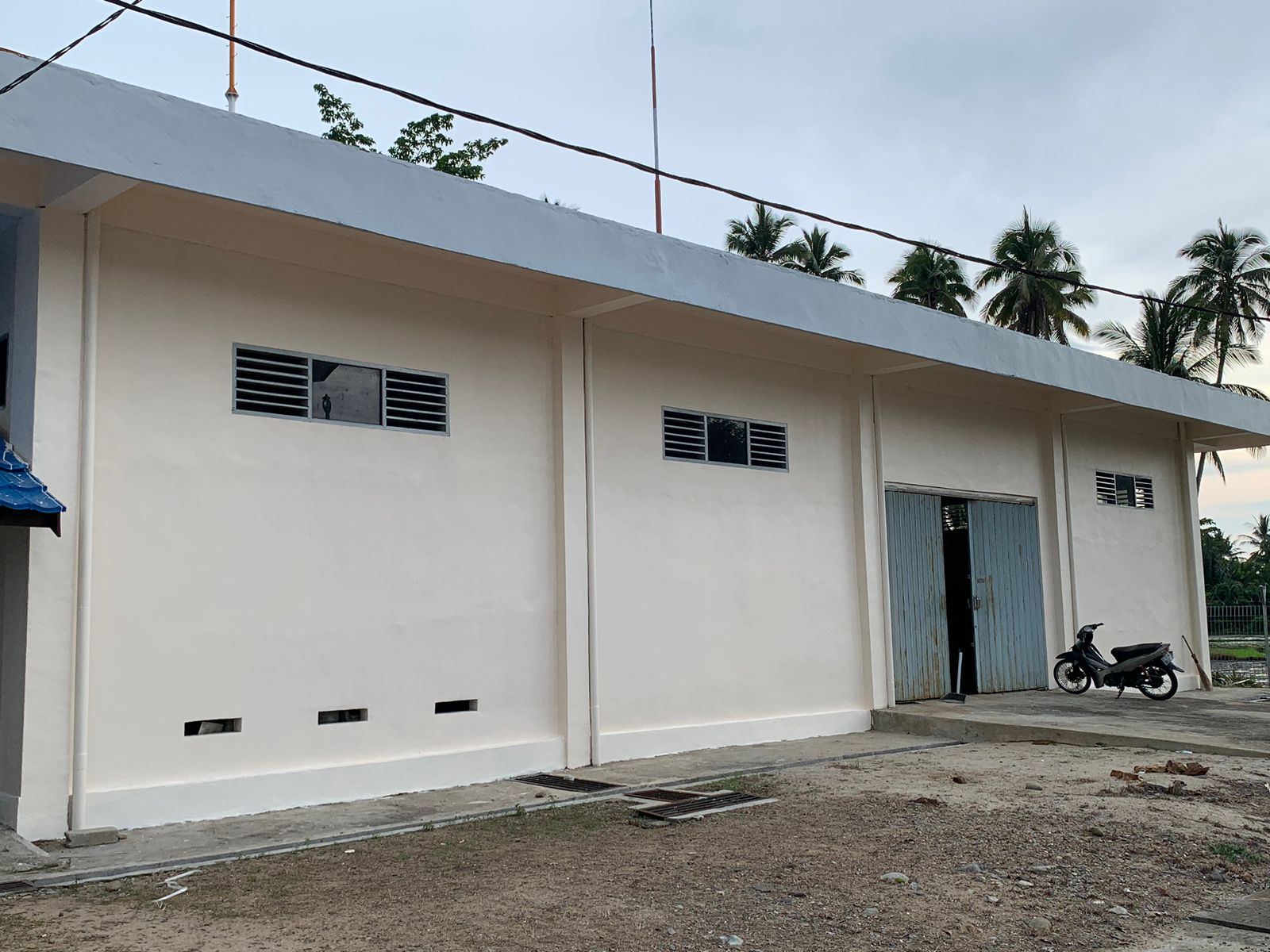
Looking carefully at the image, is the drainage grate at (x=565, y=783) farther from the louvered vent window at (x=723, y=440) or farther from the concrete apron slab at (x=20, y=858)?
the concrete apron slab at (x=20, y=858)

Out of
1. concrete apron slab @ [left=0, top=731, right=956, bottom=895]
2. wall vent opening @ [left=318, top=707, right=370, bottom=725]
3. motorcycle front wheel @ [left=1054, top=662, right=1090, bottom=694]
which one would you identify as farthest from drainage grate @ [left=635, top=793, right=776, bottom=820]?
motorcycle front wheel @ [left=1054, top=662, right=1090, bottom=694]

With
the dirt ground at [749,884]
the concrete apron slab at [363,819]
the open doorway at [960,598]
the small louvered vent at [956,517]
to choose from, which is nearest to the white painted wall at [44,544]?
the concrete apron slab at [363,819]

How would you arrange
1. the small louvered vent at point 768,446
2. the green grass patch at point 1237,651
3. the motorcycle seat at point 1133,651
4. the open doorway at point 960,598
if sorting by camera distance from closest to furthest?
the small louvered vent at point 768,446 < the motorcycle seat at point 1133,651 < the open doorway at point 960,598 < the green grass patch at point 1237,651

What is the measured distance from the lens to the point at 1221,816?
777 cm

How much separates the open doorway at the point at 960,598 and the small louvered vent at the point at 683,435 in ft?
14.3

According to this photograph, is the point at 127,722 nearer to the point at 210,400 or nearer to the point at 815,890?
the point at 210,400

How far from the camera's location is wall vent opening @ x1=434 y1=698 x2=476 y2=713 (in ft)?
31.3

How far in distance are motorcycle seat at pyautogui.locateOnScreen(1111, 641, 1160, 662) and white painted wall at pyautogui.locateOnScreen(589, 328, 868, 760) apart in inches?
155

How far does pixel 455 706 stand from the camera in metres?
9.70

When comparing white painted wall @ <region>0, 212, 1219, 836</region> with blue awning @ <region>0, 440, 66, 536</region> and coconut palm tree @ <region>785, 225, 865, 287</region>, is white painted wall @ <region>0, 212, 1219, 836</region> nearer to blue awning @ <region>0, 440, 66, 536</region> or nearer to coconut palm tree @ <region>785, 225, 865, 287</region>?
blue awning @ <region>0, 440, 66, 536</region>

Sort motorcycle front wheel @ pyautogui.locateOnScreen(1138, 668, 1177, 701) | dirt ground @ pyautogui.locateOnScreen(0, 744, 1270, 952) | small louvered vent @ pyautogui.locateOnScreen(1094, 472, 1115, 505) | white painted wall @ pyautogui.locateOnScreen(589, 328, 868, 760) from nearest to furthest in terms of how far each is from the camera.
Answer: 1. dirt ground @ pyautogui.locateOnScreen(0, 744, 1270, 952)
2. white painted wall @ pyautogui.locateOnScreen(589, 328, 868, 760)
3. motorcycle front wheel @ pyautogui.locateOnScreen(1138, 668, 1177, 701)
4. small louvered vent @ pyautogui.locateOnScreen(1094, 472, 1115, 505)

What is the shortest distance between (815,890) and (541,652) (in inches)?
181

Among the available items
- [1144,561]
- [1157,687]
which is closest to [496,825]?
[1157,687]

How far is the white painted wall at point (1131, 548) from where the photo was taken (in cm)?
1659
